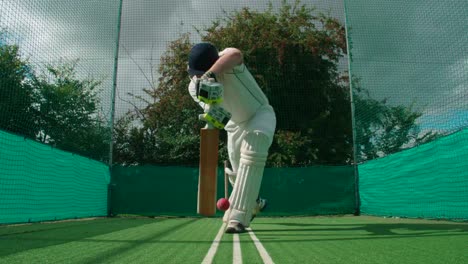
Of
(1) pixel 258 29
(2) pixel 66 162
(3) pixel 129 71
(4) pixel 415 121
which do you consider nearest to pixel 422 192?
(4) pixel 415 121

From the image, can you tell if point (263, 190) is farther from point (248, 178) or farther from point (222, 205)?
point (248, 178)

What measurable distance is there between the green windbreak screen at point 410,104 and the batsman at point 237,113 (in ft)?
14.2

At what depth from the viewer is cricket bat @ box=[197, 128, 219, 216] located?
3885 mm

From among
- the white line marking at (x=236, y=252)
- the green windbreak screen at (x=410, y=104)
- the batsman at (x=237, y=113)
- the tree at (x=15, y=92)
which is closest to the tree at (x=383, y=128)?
the green windbreak screen at (x=410, y=104)

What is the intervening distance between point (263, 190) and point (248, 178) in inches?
289

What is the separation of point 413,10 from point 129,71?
25.1 feet

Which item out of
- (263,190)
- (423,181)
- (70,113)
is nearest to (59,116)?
(70,113)

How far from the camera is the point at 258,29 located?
15477mm

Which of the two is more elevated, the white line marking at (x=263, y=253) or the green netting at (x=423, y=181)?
the green netting at (x=423, y=181)

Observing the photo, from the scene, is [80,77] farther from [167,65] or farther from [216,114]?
[216,114]

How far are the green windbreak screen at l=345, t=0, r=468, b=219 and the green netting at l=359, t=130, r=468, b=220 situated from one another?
2 cm

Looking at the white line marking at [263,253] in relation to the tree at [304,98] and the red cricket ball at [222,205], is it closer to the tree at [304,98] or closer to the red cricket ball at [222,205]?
the red cricket ball at [222,205]

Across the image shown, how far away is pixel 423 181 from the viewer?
324 inches

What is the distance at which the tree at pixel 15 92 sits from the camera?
7754 mm
